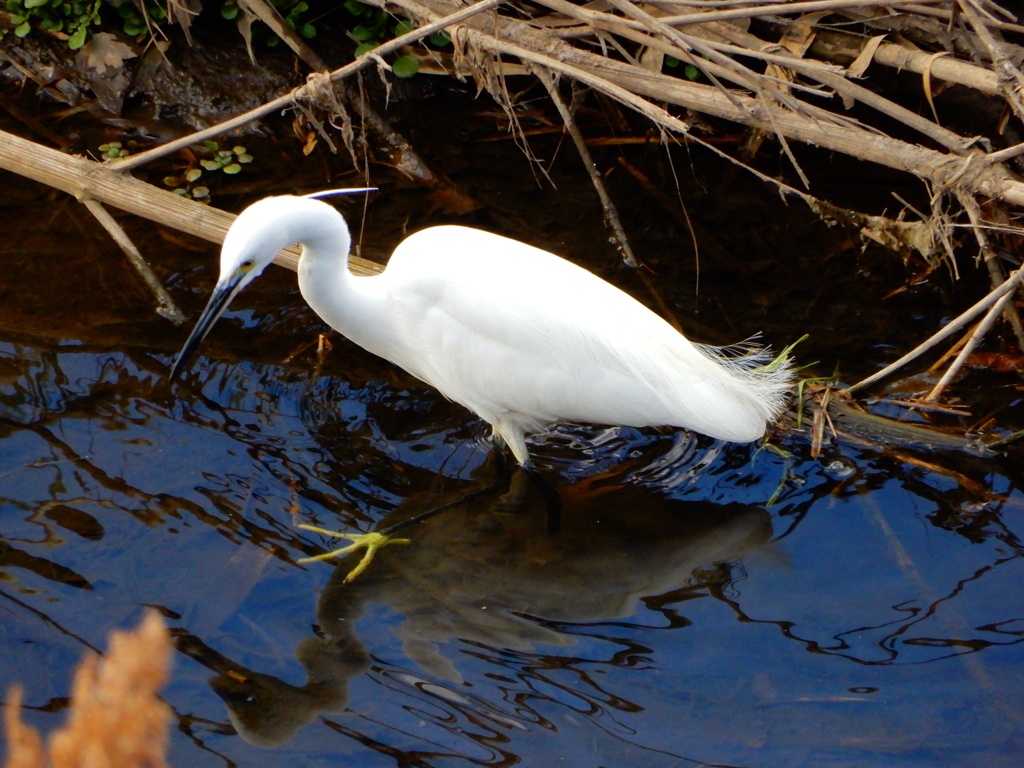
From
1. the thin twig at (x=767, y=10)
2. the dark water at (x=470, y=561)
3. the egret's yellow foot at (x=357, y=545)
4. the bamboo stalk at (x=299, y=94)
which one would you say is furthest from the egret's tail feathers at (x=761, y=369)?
the bamboo stalk at (x=299, y=94)

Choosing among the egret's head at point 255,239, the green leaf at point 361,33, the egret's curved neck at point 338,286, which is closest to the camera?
the egret's head at point 255,239

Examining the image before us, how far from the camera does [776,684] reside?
2.68 meters

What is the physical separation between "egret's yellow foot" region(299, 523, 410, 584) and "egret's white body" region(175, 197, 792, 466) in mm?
604

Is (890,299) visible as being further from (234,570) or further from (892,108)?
(234,570)

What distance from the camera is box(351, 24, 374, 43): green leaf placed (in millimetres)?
4945

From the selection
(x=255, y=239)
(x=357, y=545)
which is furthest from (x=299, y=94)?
(x=357, y=545)

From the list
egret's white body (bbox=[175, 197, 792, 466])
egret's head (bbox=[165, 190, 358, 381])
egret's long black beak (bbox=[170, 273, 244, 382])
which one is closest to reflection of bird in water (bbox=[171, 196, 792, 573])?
egret's white body (bbox=[175, 197, 792, 466])

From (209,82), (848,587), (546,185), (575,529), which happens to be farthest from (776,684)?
(209,82)

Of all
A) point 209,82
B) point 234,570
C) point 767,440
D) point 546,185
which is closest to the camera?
point 234,570

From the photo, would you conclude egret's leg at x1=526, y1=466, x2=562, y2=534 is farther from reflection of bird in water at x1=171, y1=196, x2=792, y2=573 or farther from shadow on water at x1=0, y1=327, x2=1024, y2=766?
reflection of bird in water at x1=171, y1=196, x2=792, y2=573

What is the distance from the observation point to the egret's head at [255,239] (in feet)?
7.98

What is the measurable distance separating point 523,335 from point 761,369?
3.47ft

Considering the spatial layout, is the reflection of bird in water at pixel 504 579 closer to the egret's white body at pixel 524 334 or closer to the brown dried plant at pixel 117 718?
the egret's white body at pixel 524 334

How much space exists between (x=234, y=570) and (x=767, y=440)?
2.08 m
